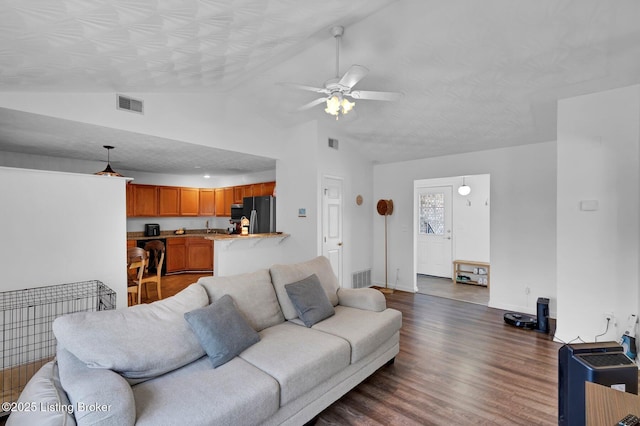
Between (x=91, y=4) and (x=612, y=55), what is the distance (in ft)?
13.5

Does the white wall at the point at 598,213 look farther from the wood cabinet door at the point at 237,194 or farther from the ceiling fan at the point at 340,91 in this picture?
the wood cabinet door at the point at 237,194

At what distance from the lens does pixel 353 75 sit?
2494 mm

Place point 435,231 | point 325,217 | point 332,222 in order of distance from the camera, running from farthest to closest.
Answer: point 435,231
point 332,222
point 325,217

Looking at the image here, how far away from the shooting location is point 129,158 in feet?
16.8

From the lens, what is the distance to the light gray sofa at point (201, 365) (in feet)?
4.77

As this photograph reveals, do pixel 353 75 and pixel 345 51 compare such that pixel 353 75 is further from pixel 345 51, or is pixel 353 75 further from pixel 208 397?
pixel 208 397

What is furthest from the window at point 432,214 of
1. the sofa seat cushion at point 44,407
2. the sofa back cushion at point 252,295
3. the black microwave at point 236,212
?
the sofa seat cushion at point 44,407

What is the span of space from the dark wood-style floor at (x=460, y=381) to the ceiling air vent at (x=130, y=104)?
3705mm

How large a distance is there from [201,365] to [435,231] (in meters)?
6.55

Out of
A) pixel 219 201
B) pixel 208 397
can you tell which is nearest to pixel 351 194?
pixel 219 201

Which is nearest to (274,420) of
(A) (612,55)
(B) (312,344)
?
(B) (312,344)

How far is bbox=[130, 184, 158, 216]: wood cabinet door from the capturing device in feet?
21.7

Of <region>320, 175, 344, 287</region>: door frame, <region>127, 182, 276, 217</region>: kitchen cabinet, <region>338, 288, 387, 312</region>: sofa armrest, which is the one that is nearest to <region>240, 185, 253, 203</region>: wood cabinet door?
<region>127, 182, 276, 217</region>: kitchen cabinet

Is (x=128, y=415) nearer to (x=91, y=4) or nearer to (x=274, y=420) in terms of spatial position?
(x=274, y=420)
